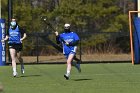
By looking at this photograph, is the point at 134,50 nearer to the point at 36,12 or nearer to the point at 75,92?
the point at 36,12

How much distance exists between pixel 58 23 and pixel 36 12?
2.89m

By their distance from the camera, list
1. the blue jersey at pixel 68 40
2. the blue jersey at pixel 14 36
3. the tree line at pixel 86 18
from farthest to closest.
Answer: the tree line at pixel 86 18 → the blue jersey at pixel 14 36 → the blue jersey at pixel 68 40

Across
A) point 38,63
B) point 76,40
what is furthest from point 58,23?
point 76,40

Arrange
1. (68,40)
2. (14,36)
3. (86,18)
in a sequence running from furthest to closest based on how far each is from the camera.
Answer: (86,18) < (14,36) < (68,40)

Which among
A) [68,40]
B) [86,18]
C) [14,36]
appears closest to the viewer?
[68,40]

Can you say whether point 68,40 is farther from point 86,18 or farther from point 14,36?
point 86,18

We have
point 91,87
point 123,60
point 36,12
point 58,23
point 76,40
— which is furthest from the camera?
point 36,12

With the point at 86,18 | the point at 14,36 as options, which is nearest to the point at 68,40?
the point at 14,36

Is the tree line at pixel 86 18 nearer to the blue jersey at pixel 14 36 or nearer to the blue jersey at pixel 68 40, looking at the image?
the blue jersey at pixel 14 36

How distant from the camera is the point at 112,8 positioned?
1394 inches

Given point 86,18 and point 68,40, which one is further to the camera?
point 86,18

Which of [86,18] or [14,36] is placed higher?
[86,18]

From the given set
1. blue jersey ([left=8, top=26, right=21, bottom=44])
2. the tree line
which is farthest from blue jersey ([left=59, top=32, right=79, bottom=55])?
the tree line

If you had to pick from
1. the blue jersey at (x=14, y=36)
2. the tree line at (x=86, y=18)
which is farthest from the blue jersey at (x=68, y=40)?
the tree line at (x=86, y=18)
